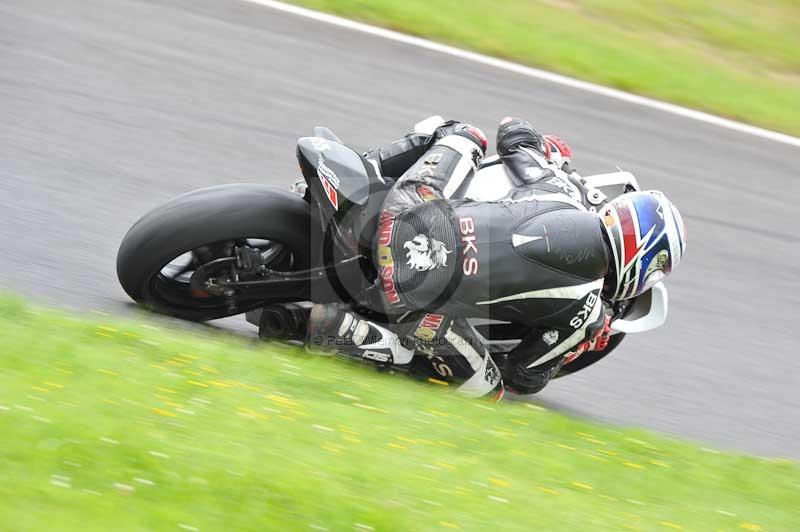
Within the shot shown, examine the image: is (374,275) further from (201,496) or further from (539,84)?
(539,84)

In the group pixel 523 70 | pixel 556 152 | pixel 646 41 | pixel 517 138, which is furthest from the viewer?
pixel 646 41

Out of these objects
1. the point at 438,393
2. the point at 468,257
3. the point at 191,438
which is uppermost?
the point at 468,257

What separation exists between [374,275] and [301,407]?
0.97 meters

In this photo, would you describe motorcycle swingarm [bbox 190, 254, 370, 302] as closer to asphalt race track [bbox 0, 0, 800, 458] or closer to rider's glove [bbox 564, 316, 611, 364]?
asphalt race track [bbox 0, 0, 800, 458]

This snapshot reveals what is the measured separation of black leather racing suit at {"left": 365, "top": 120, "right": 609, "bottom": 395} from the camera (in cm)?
495

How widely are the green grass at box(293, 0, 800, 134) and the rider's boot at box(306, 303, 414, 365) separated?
5.11 meters

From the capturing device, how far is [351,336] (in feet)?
17.2

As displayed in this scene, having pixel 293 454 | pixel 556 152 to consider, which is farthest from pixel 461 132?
pixel 293 454

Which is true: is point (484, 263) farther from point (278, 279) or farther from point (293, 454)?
point (293, 454)

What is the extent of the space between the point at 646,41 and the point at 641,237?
6.22 meters

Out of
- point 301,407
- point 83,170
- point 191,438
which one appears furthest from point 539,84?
point 191,438

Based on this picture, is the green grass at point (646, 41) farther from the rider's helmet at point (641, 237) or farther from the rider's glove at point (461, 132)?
Answer: the rider's helmet at point (641, 237)

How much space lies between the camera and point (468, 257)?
16.3ft

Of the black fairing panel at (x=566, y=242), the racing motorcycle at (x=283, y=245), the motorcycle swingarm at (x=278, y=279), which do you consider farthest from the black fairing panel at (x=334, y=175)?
the black fairing panel at (x=566, y=242)
